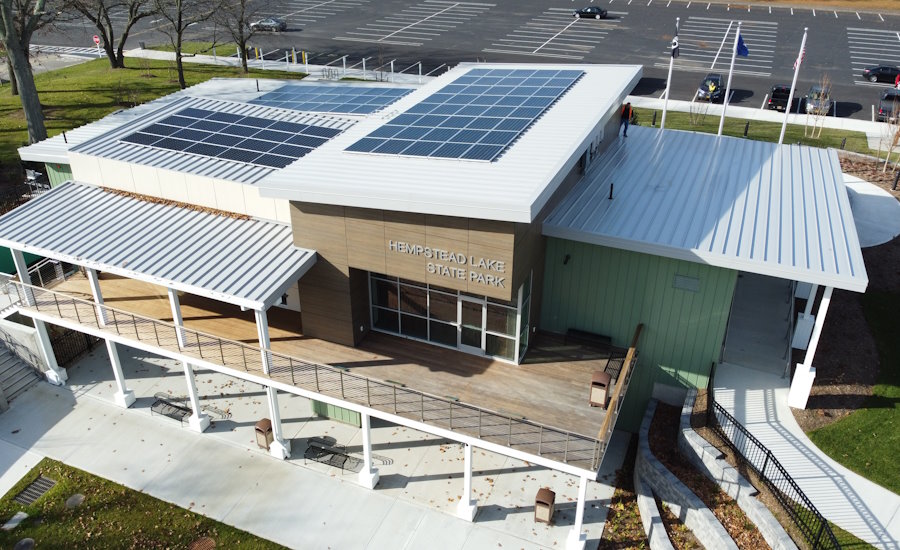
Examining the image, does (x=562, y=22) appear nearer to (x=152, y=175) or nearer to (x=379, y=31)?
(x=379, y=31)

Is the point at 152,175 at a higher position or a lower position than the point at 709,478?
higher

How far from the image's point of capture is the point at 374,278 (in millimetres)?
19844

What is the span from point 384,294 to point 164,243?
6.49 m

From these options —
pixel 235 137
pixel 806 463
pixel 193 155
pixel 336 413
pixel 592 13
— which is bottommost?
pixel 336 413

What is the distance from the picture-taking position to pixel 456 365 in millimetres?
19250

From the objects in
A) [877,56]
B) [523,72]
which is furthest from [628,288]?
[877,56]

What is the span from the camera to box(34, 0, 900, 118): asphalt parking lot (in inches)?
1949

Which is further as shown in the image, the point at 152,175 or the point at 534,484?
the point at 152,175

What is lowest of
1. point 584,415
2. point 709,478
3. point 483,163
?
point 709,478

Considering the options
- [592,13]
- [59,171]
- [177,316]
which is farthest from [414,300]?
[592,13]

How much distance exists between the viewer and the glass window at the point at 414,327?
65.8ft

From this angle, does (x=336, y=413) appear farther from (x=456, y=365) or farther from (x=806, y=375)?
(x=806, y=375)

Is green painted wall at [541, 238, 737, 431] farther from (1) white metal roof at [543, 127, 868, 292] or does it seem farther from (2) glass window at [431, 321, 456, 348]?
(2) glass window at [431, 321, 456, 348]

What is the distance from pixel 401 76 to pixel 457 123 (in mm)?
29942
